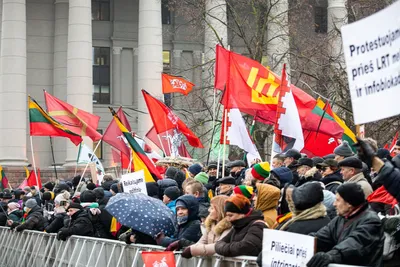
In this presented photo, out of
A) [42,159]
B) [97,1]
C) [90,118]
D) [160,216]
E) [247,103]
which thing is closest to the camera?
[160,216]

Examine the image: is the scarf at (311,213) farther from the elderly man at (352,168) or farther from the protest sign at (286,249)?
the elderly man at (352,168)

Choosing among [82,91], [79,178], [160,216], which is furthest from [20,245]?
[82,91]

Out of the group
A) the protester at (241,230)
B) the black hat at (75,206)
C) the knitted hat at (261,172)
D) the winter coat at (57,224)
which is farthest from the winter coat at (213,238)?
the winter coat at (57,224)

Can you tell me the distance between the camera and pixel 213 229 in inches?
454

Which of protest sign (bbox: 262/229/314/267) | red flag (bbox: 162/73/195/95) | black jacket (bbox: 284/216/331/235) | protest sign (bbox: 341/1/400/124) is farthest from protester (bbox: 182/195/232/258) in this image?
red flag (bbox: 162/73/195/95)

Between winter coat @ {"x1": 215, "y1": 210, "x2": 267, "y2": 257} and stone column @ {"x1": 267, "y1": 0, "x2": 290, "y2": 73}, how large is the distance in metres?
24.8

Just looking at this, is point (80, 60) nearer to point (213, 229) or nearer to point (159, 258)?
point (159, 258)

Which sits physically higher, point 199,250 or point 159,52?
point 159,52

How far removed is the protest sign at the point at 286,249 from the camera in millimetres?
9000

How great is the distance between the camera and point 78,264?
16297 mm

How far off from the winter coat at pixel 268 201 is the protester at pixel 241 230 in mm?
329

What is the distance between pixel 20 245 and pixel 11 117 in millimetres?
34002

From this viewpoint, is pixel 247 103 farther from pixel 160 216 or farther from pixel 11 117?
pixel 11 117

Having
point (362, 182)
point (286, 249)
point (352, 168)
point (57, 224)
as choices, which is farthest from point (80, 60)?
point (286, 249)
